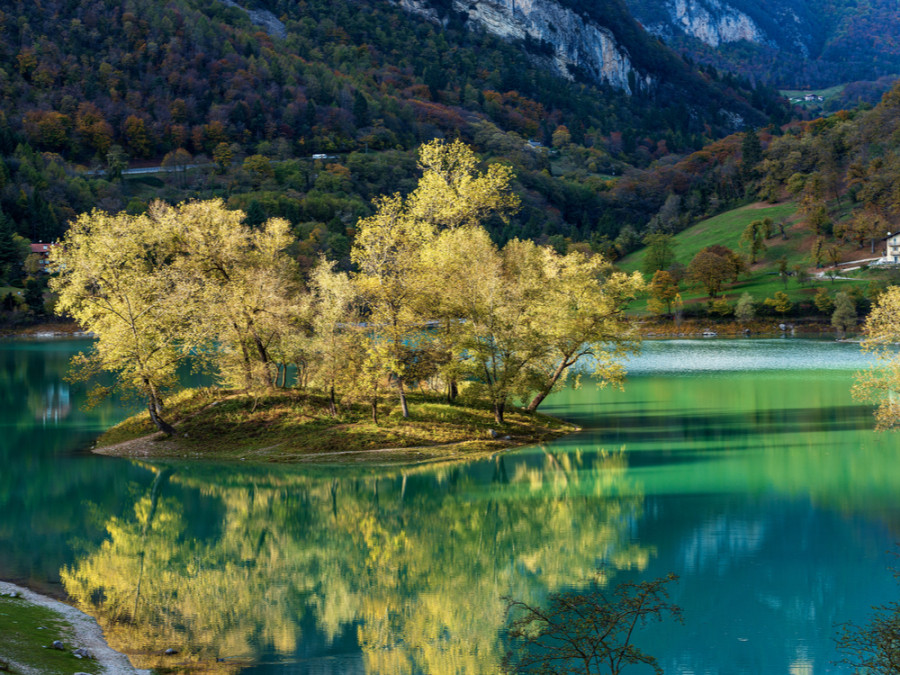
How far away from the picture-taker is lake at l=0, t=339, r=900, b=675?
55.7ft

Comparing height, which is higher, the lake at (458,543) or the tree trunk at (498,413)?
the tree trunk at (498,413)

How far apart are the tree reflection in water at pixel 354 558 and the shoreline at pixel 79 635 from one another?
42 cm

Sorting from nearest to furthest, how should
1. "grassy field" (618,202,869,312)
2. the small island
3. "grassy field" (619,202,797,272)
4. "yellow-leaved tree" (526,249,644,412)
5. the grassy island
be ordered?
the grassy island
the small island
"yellow-leaved tree" (526,249,644,412)
"grassy field" (618,202,869,312)
"grassy field" (619,202,797,272)

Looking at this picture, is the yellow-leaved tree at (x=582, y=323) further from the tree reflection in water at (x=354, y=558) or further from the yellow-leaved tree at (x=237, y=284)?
the yellow-leaved tree at (x=237, y=284)

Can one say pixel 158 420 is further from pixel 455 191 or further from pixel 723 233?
→ pixel 723 233

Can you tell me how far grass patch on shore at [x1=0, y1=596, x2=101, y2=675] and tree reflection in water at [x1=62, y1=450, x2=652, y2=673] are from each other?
124 centimetres

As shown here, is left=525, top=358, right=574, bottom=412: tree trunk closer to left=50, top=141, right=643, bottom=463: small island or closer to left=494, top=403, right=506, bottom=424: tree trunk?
left=50, top=141, right=643, bottom=463: small island

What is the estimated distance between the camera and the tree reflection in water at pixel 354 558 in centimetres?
1694

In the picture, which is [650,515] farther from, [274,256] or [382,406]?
[274,256]

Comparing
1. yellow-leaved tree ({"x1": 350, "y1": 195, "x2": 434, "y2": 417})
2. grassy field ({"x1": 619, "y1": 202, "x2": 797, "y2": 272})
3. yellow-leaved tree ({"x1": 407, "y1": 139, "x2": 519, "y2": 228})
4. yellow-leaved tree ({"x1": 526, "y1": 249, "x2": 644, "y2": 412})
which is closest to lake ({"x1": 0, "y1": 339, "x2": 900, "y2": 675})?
yellow-leaved tree ({"x1": 526, "y1": 249, "x2": 644, "y2": 412})

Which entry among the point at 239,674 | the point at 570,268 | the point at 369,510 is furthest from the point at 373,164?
the point at 239,674

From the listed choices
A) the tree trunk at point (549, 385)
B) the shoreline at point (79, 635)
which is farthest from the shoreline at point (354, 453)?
the shoreline at point (79, 635)

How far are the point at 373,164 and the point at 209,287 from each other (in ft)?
476

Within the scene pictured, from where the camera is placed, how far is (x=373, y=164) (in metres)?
178
